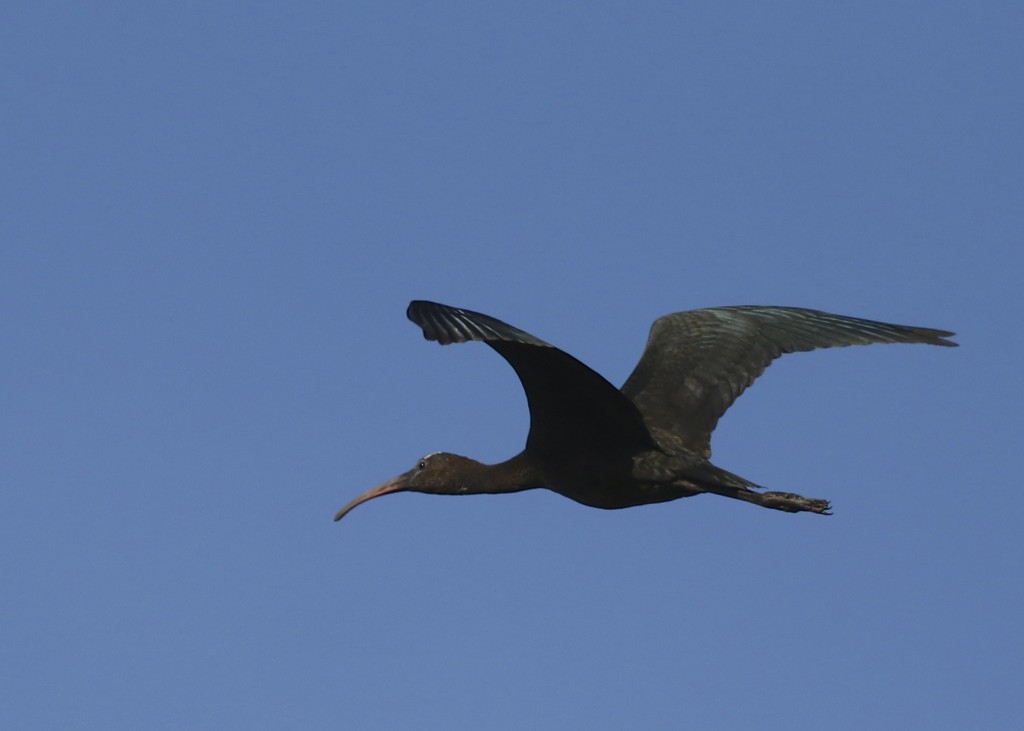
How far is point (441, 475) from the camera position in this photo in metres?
12.5

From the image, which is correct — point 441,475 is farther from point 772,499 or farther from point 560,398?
point 772,499

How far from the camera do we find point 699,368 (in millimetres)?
12562

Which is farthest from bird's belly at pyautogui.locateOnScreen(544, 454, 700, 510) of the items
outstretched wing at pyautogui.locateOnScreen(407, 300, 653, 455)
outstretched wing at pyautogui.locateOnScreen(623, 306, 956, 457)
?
outstretched wing at pyautogui.locateOnScreen(623, 306, 956, 457)

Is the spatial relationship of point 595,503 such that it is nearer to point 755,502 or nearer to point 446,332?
point 755,502

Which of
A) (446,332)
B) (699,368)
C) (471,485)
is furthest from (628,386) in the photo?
(446,332)

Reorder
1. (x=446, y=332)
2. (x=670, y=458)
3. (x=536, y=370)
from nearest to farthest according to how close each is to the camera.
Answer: (x=446, y=332)
(x=536, y=370)
(x=670, y=458)

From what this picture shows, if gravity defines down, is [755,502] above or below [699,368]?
below

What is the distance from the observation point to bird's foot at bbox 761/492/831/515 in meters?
11.5

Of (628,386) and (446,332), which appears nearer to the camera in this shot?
(446,332)

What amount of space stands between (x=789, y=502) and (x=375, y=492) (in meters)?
3.25

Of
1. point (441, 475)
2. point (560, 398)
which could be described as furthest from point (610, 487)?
point (441, 475)

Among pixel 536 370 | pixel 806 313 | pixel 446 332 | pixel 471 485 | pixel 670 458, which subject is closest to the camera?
pixel 446 332

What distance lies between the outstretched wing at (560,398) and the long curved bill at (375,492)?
1350 mm

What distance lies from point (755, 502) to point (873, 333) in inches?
73.8
